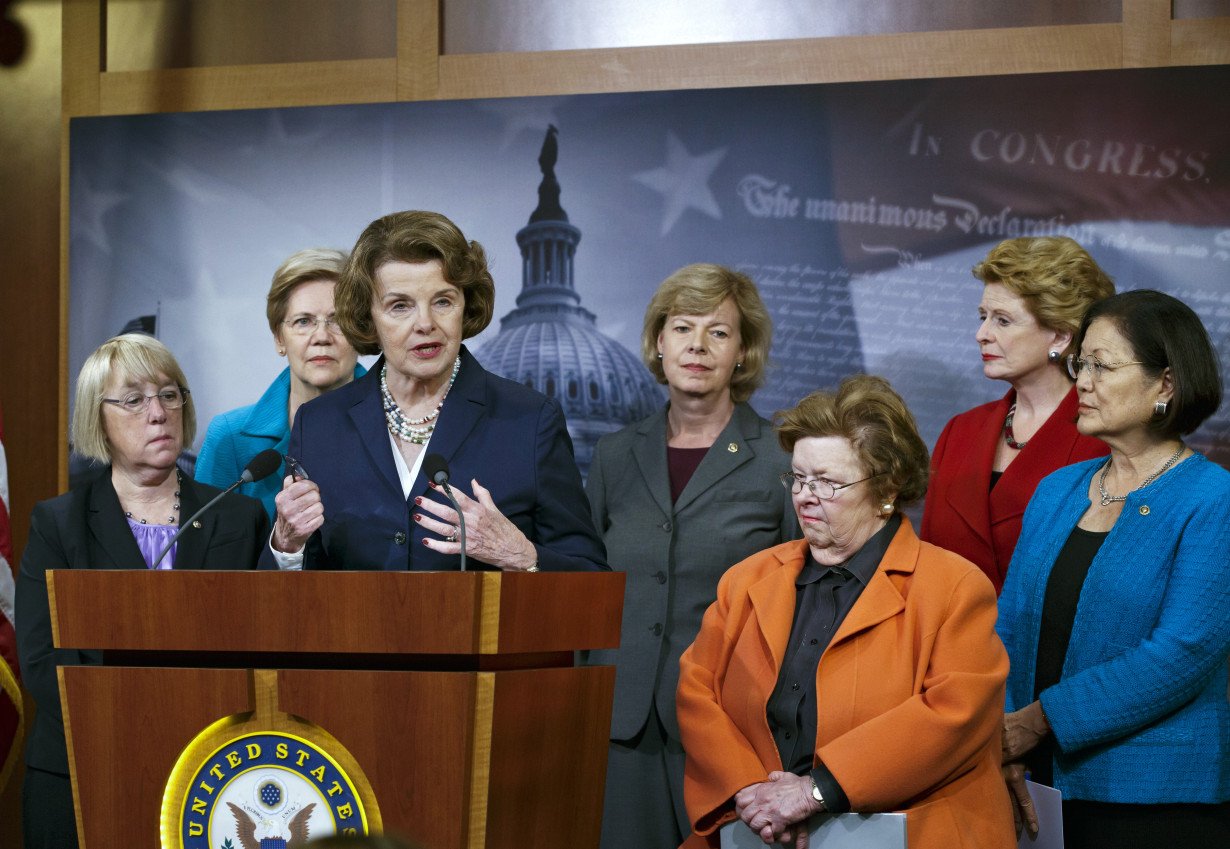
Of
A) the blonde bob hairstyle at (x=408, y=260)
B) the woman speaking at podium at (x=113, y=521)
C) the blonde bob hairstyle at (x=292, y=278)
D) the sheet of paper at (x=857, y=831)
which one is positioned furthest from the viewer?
the blonde bob hairstyle at (x=292, y=278)

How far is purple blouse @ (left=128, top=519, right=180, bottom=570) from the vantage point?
127 inches

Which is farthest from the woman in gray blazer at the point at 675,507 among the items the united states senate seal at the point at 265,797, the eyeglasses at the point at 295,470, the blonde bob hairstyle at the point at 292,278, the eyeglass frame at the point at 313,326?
the united states senate seal at the point at 265,797

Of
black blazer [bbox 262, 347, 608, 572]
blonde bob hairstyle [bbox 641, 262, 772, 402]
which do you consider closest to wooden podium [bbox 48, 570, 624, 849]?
black blazer [bbox 262, 347, 608, 572]

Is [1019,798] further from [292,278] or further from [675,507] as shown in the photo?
[292,278]

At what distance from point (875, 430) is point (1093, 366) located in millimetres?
505

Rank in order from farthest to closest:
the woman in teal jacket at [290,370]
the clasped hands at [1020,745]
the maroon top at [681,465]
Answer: the woman in teal jacket at [290,370]
the maroon top at [681,465]
the clasped hands at [1020,745]

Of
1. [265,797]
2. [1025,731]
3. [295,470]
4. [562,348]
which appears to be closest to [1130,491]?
[1025,731]

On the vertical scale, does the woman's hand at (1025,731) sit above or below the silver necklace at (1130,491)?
below

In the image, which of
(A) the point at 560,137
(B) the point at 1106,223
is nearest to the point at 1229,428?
(B) the point at 1106,223

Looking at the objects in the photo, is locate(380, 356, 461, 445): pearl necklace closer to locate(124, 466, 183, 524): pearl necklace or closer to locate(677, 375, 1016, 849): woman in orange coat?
locate(677, 375, 1016, 849): woman in orange coat

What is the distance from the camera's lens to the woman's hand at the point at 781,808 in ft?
7.96

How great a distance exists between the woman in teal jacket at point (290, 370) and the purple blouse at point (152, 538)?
482 mm

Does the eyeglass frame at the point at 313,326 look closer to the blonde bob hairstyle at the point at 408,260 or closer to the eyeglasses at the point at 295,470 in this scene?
the blonde bob hairstyle at the point at 408,260

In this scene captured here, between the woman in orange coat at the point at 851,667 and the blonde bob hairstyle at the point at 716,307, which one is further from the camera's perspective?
the blonde bob hairstyle at the point at 716,307
